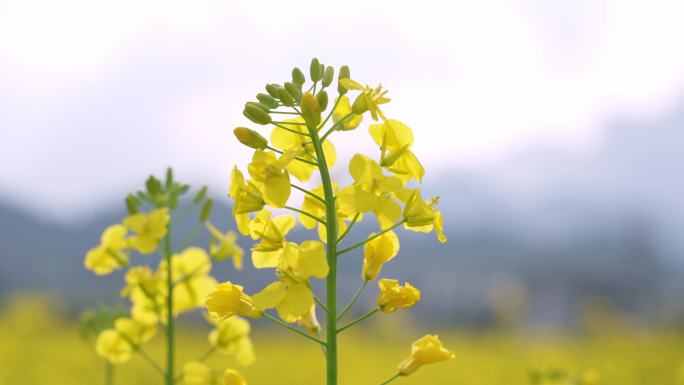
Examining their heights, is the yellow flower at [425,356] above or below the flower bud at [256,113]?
below

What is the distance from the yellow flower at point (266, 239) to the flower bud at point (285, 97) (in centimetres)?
30

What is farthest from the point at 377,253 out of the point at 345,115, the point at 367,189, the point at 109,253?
the point at 109,253

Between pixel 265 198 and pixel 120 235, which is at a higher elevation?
pixel 265 198

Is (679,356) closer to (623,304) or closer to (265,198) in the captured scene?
(265,198)

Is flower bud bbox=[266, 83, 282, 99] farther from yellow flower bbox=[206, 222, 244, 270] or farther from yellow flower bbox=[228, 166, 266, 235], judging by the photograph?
yellow flower bbox=[206, 222, 244, 270]

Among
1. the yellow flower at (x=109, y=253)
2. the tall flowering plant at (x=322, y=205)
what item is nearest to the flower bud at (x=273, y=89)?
the tall flowering plant at (x=322, y=205)

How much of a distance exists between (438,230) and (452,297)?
55.9 meters

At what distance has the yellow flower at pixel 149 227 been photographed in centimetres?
249

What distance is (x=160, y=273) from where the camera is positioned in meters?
2.68

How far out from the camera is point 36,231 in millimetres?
197250

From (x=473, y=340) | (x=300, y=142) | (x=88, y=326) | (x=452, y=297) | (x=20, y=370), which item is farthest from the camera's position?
(x=452, y=297)

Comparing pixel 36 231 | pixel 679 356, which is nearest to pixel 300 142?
pixel 679 356

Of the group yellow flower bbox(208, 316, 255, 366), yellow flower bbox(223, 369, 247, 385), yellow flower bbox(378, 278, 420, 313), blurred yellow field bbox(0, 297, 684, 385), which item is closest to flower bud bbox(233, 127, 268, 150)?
yellow flower bbox(378, 278, 420, 313)

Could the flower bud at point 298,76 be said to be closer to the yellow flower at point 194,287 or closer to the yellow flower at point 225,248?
the yellow flower at point 225,248
